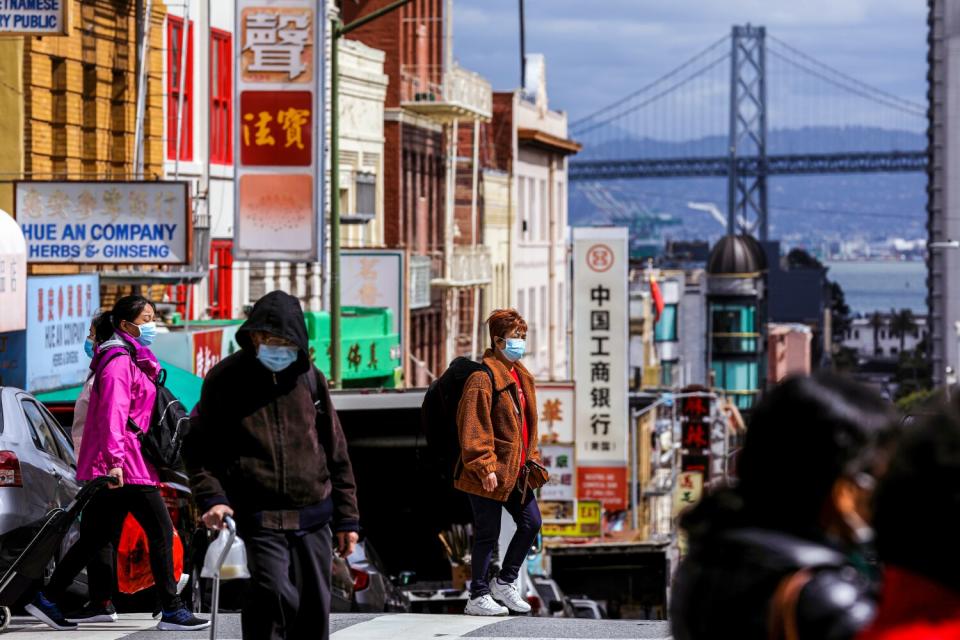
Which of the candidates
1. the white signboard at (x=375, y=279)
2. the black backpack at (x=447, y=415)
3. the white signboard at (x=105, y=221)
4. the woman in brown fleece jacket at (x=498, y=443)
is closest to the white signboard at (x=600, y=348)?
the white signboard at (x=375, y=279)

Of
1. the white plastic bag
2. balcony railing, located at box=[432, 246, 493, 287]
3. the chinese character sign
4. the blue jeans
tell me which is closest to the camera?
the white plastic bag

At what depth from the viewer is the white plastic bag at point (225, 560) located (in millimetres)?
8531

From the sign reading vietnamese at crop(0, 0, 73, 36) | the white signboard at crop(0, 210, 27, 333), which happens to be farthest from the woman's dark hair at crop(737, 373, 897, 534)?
the sign reading vietnamese at crop(0, 0, 73, 36)

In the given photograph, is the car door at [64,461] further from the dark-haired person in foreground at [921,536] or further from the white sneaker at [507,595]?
the dark-haired person in foreground at [921,536]

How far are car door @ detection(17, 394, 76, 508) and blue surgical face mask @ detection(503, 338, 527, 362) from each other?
2.43 m

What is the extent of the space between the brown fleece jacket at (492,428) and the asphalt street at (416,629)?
0.73m

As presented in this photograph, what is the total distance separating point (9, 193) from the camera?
25.3 metres

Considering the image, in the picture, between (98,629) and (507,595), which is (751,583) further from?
(507,595)

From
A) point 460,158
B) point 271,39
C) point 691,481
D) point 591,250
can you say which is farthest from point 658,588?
point 691,481

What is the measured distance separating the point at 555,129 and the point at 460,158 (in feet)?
54.5

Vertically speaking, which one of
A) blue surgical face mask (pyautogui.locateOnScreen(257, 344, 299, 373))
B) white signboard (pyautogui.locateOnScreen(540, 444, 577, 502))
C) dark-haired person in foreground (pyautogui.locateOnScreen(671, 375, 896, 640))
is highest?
blue surgical face mask (pyautogui.locateOnScreen(257, 344, 299, 373))

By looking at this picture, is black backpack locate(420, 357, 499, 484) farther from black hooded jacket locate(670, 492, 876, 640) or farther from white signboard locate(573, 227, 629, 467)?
white signboard locate(573, 227, 629, 467)

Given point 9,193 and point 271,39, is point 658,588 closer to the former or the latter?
point 271,39

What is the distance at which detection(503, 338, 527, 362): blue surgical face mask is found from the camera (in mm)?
11570
